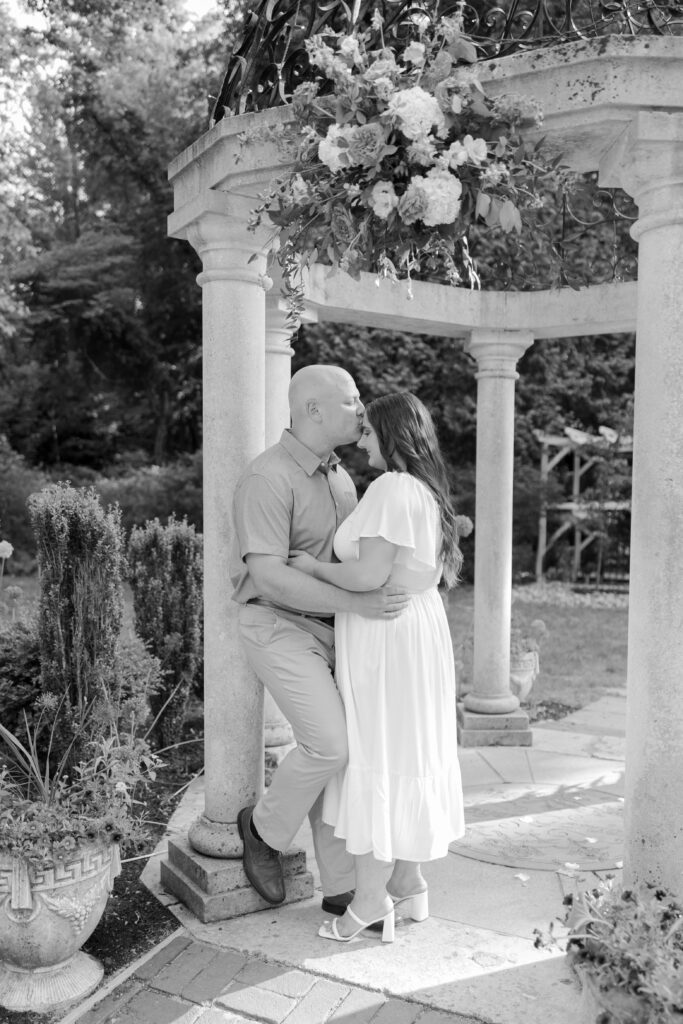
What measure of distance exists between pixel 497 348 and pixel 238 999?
4342 mm

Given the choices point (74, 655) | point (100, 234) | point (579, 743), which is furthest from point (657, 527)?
point (100, 234)

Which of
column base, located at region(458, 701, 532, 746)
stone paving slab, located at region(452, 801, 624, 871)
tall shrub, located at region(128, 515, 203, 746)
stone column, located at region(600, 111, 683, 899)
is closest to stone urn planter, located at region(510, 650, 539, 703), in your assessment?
column base, located at region(458, 701, 532, 746)

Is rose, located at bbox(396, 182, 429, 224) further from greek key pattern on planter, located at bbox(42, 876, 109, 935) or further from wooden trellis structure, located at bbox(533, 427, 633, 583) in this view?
wooden trellis structure, located at bbox(533, 427, 633, 583)

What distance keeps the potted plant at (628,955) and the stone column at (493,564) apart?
352 centimetres

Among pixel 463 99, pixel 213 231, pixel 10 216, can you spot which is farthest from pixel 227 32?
pixel 463 99

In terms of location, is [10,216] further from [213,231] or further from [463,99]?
[463,99]

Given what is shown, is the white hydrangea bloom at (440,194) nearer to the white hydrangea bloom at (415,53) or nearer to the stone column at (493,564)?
the white hydrangea bloom at (415,53)

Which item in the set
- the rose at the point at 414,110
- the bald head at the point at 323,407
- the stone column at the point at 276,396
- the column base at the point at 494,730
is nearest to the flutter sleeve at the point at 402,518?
the bald head at the point at 323,407

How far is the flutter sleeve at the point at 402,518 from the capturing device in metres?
3.18

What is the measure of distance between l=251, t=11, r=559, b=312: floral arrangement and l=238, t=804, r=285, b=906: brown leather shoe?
2322mm

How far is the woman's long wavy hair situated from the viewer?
327 cm

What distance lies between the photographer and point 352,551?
334cm

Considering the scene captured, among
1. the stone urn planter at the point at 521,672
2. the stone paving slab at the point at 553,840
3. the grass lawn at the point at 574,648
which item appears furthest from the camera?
the grass lawn at the point at 574,648

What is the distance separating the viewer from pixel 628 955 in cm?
238
